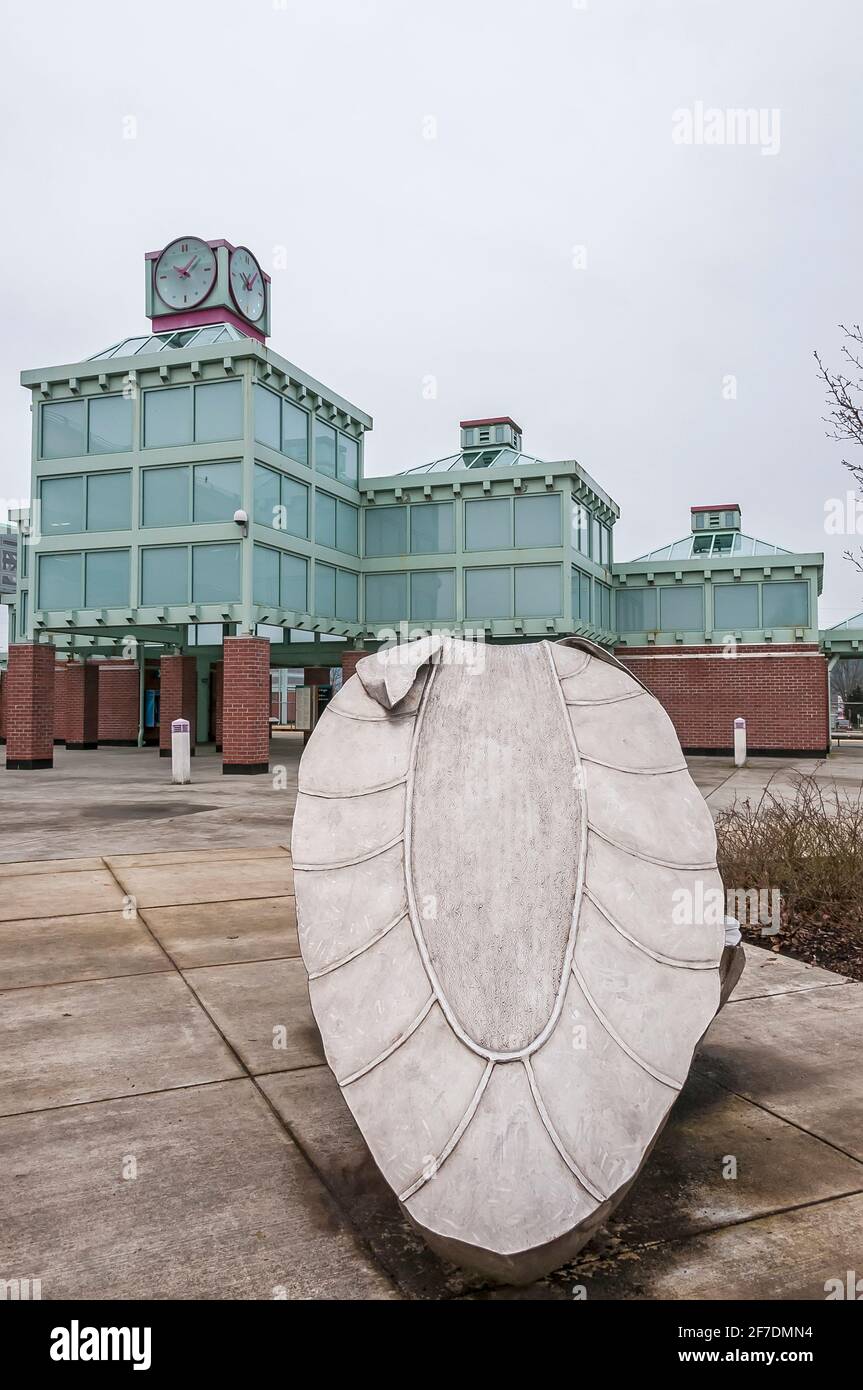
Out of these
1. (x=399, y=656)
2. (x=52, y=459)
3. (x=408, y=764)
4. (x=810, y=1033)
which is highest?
(x=52, y=459)

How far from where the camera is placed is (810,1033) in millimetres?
4254

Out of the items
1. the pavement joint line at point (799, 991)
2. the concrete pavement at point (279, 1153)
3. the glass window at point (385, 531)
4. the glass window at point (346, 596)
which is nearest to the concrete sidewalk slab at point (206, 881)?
the concrete pavement at point (279, 1153)

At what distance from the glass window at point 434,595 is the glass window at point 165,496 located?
21.4 feet

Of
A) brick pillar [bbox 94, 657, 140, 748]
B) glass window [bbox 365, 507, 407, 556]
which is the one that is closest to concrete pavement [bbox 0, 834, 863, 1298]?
glass window [bbox 365, 507, 407, 556]

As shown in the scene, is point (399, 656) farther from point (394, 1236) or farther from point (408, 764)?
point (394, 1236)

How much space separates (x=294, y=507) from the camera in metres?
20.8

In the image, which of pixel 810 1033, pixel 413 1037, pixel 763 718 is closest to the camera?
pixel 413 1037

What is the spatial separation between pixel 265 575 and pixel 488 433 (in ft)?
33.1

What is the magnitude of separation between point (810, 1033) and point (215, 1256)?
117 inches

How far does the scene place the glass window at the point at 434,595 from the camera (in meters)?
23.4

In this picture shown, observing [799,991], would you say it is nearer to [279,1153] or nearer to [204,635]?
[279,1153]

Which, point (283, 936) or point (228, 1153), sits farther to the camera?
point (283, 936)

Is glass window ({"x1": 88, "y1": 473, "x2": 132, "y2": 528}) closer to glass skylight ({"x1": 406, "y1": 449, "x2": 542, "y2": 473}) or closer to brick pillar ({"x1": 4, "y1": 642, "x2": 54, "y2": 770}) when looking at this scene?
brick pillar ({"x1": 4, "y1": 642, "x2": 54, "y2": 770})
